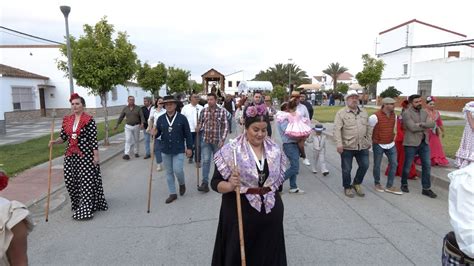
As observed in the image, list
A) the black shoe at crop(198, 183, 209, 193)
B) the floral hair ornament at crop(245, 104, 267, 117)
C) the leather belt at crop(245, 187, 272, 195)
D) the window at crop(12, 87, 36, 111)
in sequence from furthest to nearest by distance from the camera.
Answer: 1. the window at crop(12, 87, 36, 111)
2. the black shoe at crop(198, 183, 209, 193)
3. the floral hair ornament at crop(245, 104, 267, 117)
4. the leather belt at crop(245, 187, 272, 195)

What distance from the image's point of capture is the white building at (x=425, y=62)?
26.5m

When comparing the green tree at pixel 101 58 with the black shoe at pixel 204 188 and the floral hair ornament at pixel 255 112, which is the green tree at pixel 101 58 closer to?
the black shoe at pixel 204 188

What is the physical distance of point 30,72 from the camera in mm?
27375

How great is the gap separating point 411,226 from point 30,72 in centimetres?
2995

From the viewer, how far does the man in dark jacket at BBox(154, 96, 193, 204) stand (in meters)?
5.96

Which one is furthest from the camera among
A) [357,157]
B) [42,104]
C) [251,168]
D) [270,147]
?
[42,104]

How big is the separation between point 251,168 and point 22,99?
26.7 meters

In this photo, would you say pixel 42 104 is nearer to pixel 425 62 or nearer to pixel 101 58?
pixel 101 58

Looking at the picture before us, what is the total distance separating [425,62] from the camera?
3086cm

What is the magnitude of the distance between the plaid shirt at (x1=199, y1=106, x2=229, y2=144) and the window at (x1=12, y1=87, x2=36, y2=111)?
874 inches

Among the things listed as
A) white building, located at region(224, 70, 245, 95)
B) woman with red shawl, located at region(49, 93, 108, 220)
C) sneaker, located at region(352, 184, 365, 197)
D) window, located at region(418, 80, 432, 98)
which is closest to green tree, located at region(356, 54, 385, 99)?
window, located at region(418, 80, 432, 98)

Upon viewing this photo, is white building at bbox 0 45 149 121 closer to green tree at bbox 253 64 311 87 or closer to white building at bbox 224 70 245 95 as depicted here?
green tree at bbox 253 64 311 87

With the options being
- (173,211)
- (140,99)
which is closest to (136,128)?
(173,211)

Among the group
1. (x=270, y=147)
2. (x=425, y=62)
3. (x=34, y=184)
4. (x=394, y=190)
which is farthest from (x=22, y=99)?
(x=425, y=62)
